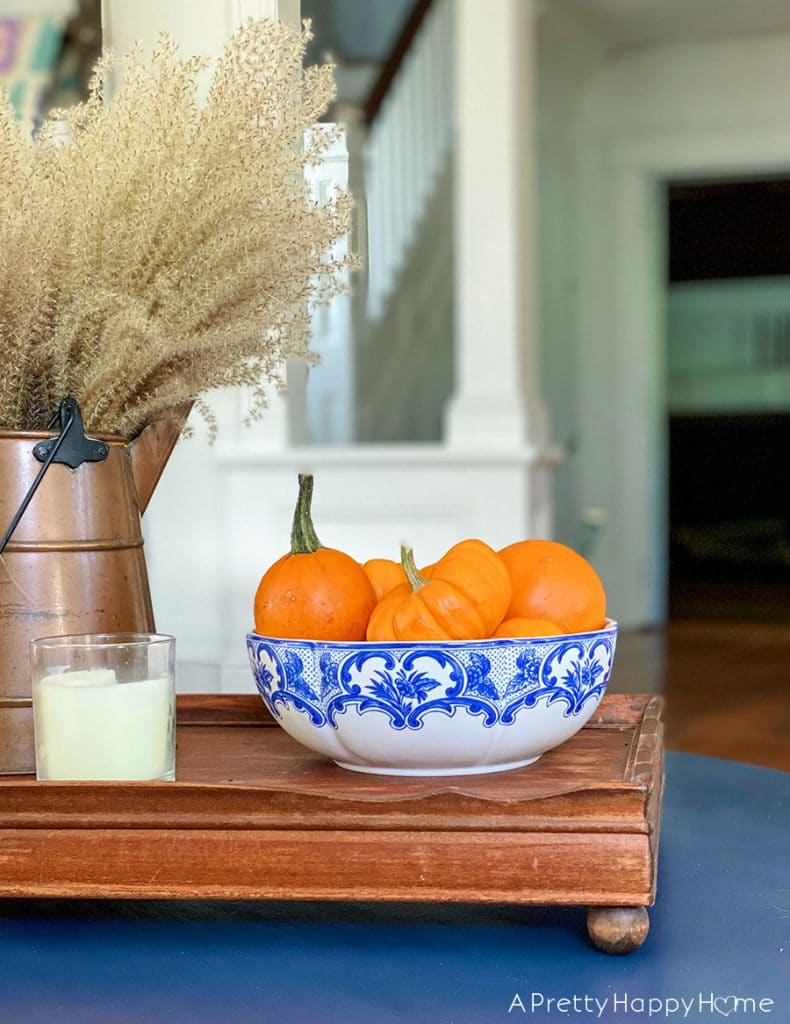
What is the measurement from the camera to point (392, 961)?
60cm

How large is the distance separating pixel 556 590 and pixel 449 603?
0.08 metres

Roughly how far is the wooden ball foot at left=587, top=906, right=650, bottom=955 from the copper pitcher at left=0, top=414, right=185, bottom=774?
1.14 feet

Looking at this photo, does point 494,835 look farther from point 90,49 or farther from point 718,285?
point 718,285

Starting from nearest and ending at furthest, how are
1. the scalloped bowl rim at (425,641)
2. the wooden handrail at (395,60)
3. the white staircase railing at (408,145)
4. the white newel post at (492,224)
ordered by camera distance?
the scalloped bowl rim at (425,641)
the white newel post at (492,224)
the wooden handrail at (395,60)
the white staircase railing at (408,145)

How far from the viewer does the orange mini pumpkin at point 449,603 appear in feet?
2.19

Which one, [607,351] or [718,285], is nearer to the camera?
[607,351]

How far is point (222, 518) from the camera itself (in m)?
1.52

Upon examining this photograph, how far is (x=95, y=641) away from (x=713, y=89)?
5.45 m

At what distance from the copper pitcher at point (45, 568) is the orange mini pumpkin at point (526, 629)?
0.82 feet

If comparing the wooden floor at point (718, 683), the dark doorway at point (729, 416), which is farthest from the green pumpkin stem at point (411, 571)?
the dark doorway at point (729, 416)

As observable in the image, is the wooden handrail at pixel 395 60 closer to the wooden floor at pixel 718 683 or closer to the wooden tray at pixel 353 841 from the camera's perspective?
the wooden floor at pixel 718 683

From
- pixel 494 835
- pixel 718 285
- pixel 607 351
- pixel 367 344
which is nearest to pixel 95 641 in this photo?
pixel 494 835

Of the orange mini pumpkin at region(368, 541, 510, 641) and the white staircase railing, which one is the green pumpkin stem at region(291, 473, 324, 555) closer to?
the orange mini pumpkin at region(368, 541, 510, 641)

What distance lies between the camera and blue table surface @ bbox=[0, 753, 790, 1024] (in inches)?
21.6
